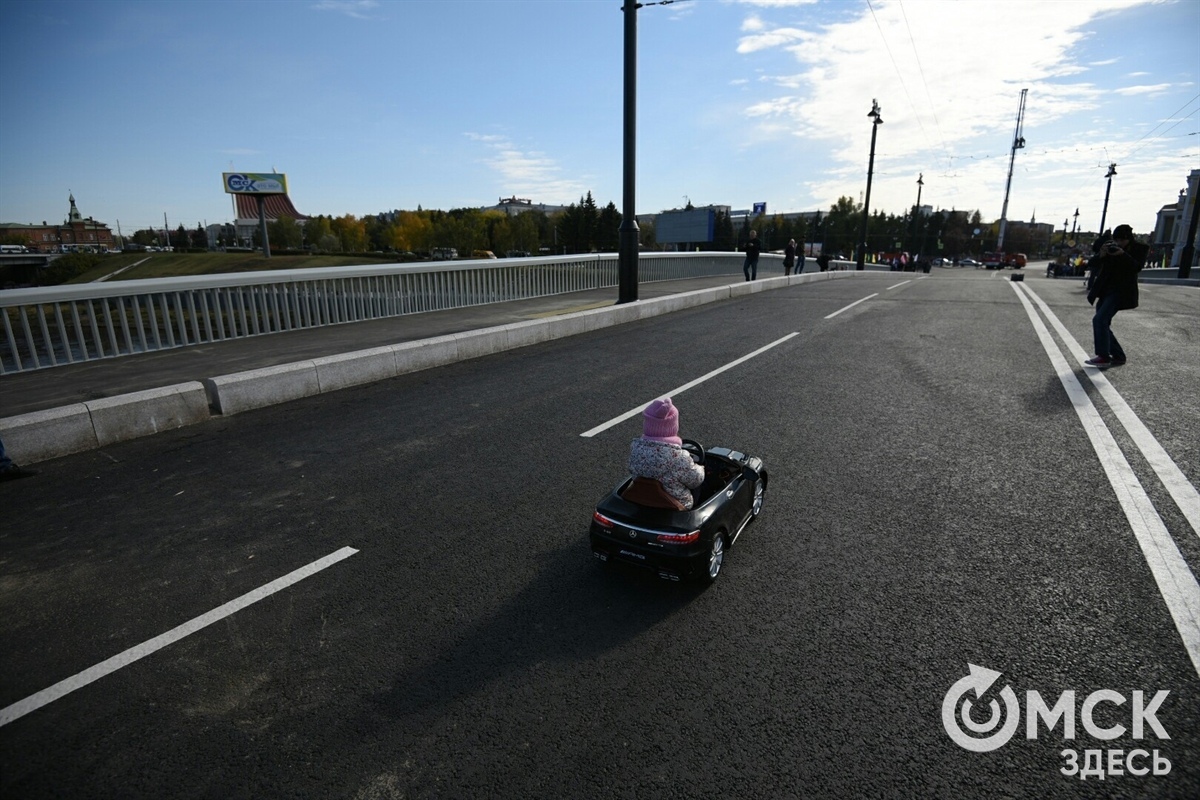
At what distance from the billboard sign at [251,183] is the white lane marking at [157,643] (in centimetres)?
9557

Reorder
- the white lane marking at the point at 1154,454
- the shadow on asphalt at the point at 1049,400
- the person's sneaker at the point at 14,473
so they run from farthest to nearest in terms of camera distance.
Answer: the shadow on asphalt at the point at 1049,400 → the person's sneaker at the point at 14,473 → the white lane marking at the point at 1154,454

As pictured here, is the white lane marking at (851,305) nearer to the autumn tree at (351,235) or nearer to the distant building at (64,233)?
the autumn tree at (351,235)

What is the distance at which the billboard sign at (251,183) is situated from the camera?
8288 cm

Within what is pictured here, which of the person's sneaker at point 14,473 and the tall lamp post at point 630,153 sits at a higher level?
the tall lamp post at point 630,153

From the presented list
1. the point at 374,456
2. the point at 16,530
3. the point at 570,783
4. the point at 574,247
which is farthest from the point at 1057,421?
the point at 574,247

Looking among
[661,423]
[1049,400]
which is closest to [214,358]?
[661,423]

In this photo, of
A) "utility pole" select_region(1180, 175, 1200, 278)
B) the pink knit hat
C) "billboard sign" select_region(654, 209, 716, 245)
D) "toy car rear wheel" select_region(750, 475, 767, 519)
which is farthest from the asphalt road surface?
"billboard sign" select_region(654, 209, 716, 245)

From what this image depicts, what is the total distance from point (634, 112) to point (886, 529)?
1161 centimetres

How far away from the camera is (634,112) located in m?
13.0

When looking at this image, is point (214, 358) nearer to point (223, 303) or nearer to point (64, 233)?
point (223, 303)

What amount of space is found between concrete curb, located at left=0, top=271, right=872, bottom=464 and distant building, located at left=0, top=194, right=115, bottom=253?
20583 cm

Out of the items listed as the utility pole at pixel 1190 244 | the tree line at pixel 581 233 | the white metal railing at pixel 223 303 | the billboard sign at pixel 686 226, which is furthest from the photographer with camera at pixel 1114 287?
A: the tree line at pixel 581 233

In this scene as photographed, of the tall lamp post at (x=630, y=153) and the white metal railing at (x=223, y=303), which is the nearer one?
the white metal railing at (x=223, y=303)

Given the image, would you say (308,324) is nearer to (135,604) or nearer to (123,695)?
(135,604)
